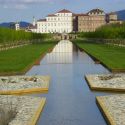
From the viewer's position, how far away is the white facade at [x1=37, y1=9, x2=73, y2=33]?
624 feet

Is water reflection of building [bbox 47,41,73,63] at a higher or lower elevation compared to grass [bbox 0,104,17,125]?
lower

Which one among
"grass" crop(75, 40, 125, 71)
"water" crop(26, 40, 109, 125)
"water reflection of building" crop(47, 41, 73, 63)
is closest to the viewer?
"water" crop(26, 40, 109, 125)

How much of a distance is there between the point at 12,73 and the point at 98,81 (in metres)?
5.30

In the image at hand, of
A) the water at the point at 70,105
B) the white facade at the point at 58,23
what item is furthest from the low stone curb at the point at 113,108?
the white facade at the point at 58,23

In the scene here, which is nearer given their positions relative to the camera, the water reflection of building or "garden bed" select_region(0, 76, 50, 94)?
"garden bed" select_region(0, 76, 50, 94)

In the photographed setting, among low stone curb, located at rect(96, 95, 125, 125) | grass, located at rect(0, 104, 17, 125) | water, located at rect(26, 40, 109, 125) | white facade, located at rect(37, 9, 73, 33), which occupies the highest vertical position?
grass, located at rect(0, 104, 17, 125)

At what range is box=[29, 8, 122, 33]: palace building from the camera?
18388 cm

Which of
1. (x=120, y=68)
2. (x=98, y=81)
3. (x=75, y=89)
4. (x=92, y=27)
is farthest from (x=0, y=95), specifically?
(x=92, y=27)

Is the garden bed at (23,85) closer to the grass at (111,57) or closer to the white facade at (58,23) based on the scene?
the grass at (111,57)

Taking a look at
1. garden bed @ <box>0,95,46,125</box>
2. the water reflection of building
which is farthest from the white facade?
garden bed @ <box>0,95,46,125</box>

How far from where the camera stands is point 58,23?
622ft

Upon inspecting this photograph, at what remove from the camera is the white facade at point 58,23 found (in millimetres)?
190125

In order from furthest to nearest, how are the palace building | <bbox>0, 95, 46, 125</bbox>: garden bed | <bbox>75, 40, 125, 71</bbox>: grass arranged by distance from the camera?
the palace building
<bbox>75, 40, 125, 71</bbox>: grass
<bbox>0, 95, 46, 125</bbox>: garden bed

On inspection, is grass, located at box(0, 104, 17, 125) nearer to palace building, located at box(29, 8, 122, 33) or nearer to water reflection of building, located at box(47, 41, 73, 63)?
water reflection of building, located at box(47, 41, 73, 63)
